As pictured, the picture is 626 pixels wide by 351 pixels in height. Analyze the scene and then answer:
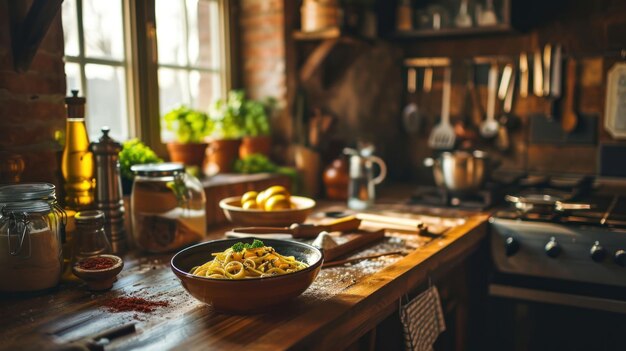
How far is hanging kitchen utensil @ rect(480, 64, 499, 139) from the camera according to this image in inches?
117

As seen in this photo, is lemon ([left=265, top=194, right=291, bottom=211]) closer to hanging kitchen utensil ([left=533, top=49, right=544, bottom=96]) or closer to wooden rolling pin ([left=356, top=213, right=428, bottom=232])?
wooden rolling pin ([left=356, top=213, right=428, bottom=232])

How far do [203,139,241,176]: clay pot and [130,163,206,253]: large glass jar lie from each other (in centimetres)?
72

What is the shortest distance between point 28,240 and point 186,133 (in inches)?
39.6

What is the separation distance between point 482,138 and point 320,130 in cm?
93

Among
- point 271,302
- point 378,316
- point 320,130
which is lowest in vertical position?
point 378,316

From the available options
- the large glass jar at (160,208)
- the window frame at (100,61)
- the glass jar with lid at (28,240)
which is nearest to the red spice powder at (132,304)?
the glass jar with lid at (28,240)

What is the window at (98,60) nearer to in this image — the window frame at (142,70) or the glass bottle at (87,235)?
the window frame at (142,70)

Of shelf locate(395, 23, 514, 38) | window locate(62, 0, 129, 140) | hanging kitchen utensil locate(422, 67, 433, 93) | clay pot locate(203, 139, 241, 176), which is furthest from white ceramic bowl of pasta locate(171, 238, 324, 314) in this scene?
hanging kitchen utensil locate(422, 67, 433, 93)

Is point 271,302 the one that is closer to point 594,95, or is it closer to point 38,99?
point 38,99

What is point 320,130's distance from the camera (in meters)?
2.70

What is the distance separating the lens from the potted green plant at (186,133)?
2.24 m

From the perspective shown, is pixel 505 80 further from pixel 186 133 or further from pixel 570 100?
pixel 186 133

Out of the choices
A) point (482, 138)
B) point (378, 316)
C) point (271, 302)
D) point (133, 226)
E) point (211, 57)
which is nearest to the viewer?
point (271, 302)

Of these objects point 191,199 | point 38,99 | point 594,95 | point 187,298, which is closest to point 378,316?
point 187,298
